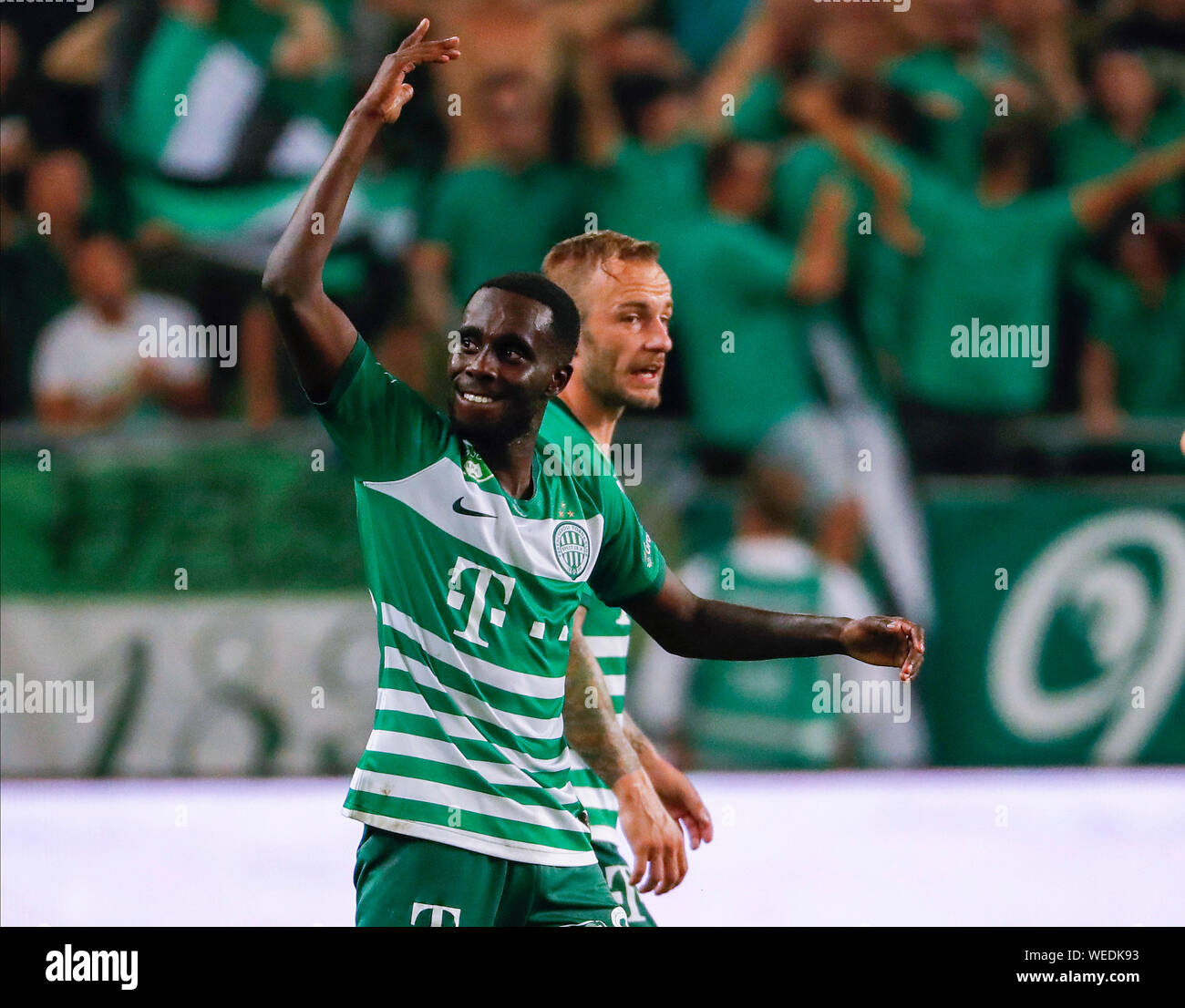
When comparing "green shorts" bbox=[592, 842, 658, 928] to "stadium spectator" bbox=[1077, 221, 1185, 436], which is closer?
"green shorts" bbox=[592, 842, 658, 928]

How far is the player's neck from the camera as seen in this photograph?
3.69 m

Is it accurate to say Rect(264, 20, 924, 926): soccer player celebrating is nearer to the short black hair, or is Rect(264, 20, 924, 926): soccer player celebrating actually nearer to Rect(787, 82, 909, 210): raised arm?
the short black hair

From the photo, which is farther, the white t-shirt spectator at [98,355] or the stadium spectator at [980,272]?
the stadium spectator at [980,272]

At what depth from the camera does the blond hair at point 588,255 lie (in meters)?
3.79

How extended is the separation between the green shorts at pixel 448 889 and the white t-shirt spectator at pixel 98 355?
6025 millimetres

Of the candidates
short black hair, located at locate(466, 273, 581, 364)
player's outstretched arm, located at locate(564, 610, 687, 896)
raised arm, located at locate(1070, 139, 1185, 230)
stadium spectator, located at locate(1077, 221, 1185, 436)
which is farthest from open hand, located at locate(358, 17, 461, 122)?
raised arm, located at locate(1070, 139, 1185, 230)

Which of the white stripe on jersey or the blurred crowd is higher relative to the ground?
the blurred crowd

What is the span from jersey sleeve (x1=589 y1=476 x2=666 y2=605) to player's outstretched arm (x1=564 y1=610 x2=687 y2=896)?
3.7 inches

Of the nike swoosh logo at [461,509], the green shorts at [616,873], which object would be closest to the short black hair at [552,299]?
the nike swoosh logo at [461,509]

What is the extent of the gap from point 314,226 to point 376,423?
0.38 m

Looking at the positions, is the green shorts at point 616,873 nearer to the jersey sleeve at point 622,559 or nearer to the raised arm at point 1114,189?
the jersey sleeve at point 622,559

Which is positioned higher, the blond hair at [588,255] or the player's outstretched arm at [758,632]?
the blond hair at [588,255]

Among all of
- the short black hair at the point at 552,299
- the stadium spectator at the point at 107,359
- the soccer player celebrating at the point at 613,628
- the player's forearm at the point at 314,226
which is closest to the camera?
the player's forearm at the point at 314,226

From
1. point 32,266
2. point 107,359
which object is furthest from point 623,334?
point 32,266
